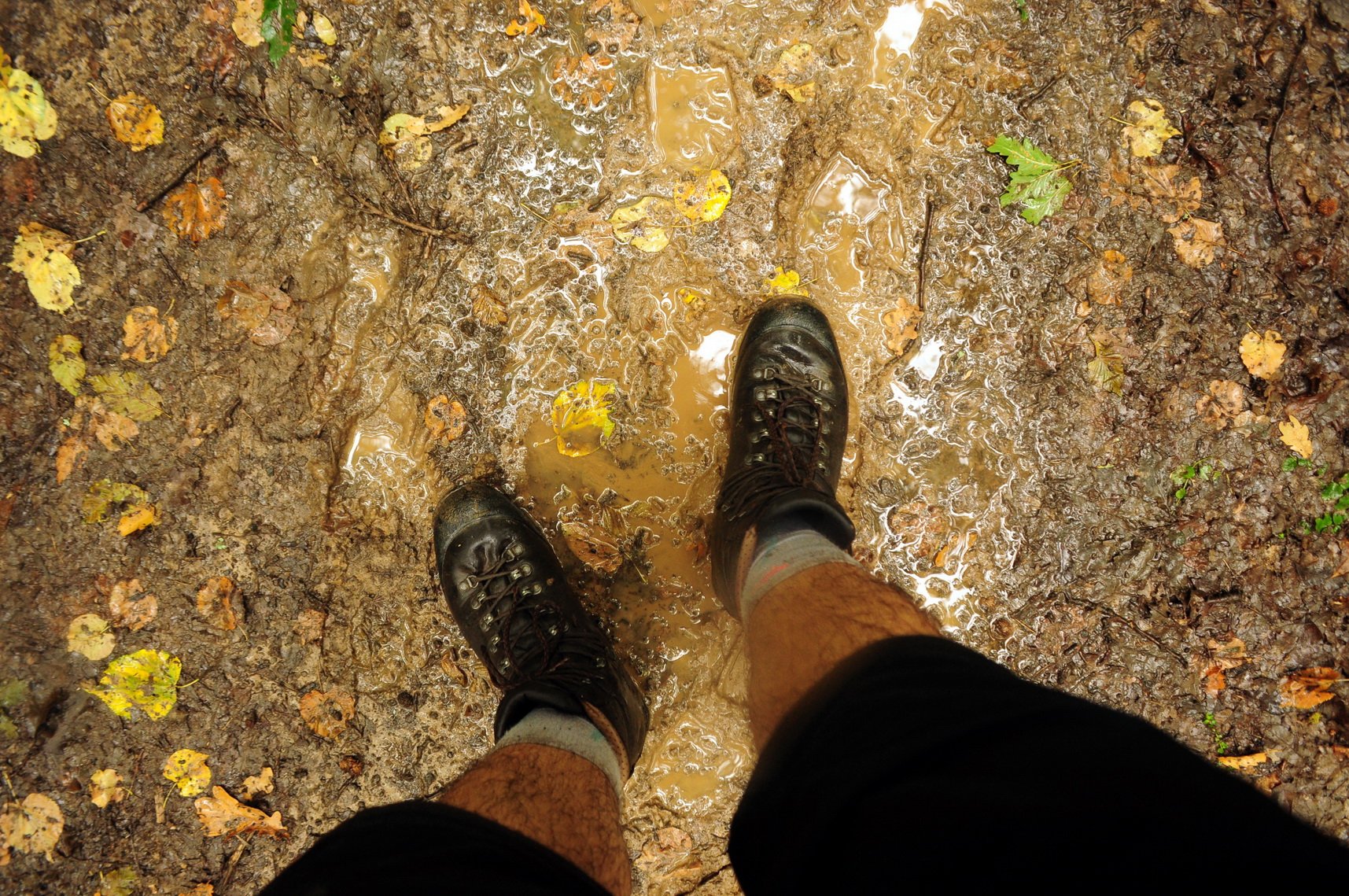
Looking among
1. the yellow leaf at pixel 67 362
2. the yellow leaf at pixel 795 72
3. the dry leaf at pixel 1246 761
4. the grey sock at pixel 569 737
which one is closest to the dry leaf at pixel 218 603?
A: the yellow leaf at pixel 67 362

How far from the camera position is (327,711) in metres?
2.22

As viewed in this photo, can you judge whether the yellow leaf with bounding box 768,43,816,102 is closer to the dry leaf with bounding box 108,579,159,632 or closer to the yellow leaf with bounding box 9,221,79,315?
the yellow leaf with bounding box 9,221,79,315

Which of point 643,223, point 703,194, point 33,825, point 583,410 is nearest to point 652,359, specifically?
point 583,410

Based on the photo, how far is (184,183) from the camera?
220 cm

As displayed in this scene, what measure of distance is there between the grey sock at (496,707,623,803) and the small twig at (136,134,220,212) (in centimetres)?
204

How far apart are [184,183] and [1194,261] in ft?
11.0

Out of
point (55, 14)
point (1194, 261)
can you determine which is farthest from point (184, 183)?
point (1194, 261)

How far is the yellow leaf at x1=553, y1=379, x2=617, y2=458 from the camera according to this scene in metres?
2.30

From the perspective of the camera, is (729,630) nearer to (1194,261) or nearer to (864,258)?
(864,258)

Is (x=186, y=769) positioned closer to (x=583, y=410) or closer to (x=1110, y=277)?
(x=583, y=410)

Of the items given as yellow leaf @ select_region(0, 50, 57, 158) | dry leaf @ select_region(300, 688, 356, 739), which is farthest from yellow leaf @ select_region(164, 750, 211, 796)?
yellow leaf @ select_region(0, 50, 57, 158)

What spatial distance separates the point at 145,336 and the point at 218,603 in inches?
35.7

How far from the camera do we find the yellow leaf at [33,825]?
2.18m

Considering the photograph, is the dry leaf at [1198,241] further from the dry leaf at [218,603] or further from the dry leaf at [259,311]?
the dry leaf at [218,603]
